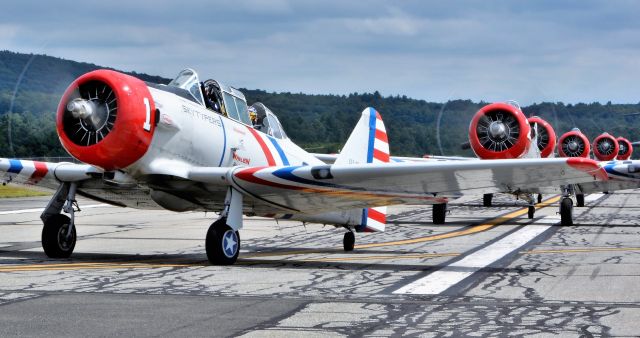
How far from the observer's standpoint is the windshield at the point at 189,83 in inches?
485

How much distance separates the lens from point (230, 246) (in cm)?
1172

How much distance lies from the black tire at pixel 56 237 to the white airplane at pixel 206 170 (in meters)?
0.01

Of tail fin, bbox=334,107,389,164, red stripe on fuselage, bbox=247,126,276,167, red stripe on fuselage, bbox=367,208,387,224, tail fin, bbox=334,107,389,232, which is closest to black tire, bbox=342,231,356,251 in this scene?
tail fin, bbox=334,107,389,232

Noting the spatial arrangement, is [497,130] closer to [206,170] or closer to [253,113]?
[253,113]

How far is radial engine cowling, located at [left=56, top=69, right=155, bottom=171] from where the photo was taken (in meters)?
11.1

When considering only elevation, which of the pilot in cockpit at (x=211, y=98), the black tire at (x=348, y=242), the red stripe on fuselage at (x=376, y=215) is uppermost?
the pilot in cockpit at (x=211, y=98)

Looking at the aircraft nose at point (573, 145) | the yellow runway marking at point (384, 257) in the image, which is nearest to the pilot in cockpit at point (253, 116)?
the yellow runway marking at point (384, 257)

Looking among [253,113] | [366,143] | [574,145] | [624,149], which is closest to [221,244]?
[253,113]

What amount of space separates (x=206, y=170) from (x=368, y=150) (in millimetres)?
4386

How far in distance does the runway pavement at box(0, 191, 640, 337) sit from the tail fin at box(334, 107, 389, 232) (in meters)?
0.49

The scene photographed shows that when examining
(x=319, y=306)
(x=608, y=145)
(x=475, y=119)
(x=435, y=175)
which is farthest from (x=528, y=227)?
(x=608, y=145)

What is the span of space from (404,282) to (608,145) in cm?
4441

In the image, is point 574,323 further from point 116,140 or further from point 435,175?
point 116,140

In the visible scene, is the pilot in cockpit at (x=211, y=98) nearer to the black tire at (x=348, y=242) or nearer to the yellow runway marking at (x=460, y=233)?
the black tire at (x=348, y=242)
